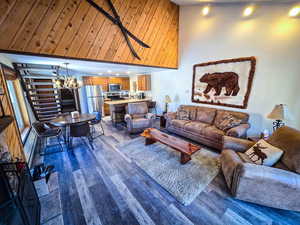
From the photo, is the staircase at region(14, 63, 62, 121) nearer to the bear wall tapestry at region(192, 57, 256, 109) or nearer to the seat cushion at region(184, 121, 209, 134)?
the seat cushion at region(184, 121, 209, 134)

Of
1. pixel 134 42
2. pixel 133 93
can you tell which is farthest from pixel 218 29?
pixel 133 93

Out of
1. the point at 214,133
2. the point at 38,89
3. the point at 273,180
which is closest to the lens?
the point at 273,180

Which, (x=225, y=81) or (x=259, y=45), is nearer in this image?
(x=259, y=45)

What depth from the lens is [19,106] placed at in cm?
325

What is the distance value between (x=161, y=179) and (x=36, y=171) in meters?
2.07

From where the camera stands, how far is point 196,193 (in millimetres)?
1800

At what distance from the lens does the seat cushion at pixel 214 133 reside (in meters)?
2.85

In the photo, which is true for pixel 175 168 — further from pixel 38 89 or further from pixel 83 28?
pixel 38 89

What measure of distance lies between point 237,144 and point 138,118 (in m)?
2.94

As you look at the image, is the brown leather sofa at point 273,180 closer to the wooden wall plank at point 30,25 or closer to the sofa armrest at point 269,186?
the sofa armrest at point 269,186

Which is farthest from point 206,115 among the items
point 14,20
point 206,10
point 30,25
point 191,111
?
point 14,20

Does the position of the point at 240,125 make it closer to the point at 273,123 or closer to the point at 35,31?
the point at 273,123

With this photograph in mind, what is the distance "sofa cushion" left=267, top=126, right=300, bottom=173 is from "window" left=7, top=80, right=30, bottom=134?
17.9 feet

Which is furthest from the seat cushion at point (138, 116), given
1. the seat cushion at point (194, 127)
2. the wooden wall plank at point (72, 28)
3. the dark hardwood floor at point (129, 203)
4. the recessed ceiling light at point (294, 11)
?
the recessed ceiling light at point (294, 11)
